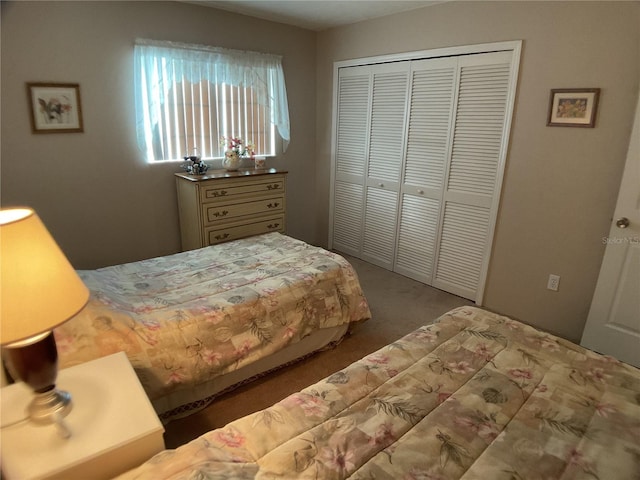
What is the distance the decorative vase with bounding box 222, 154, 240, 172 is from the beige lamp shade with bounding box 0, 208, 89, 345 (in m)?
2.67

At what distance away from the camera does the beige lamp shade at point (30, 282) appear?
91 centimetres

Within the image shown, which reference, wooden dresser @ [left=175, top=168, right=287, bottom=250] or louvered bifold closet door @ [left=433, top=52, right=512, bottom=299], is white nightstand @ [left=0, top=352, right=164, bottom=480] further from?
louvered bifold closet door @ [left=433, top=52, right=512, bottom=299]

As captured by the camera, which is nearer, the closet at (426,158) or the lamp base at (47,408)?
the lamp base at (47,408)

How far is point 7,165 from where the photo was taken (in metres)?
2.75

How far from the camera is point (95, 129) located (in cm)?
304

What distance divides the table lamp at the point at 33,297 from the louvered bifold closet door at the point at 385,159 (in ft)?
10.2

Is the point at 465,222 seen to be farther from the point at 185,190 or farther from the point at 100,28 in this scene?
the point at 100,28

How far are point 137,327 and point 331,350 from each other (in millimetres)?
1281

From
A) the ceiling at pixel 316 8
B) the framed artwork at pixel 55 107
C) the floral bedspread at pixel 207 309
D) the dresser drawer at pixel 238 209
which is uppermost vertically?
the ceiling at pixel 316 8

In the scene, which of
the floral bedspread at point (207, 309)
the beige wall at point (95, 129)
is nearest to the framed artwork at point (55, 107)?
the beige wall at point (95, 129)

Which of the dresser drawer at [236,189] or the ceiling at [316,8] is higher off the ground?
the ceiling at [316,8]

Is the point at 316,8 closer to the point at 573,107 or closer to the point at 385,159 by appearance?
the point at 385,159

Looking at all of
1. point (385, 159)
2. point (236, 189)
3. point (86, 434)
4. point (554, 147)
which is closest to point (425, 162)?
point (385, 159)

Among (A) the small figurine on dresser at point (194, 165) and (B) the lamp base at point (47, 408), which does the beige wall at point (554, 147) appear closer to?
(A) the small figurine on dresser at point (194, 165)
